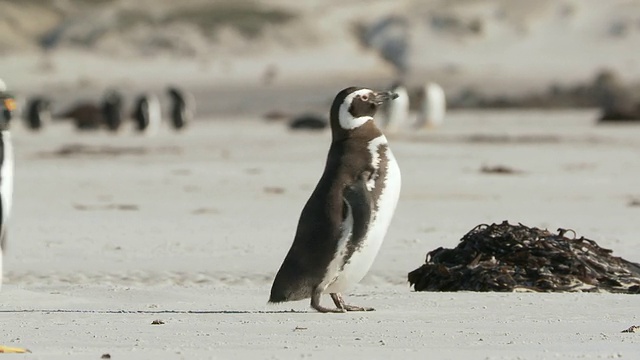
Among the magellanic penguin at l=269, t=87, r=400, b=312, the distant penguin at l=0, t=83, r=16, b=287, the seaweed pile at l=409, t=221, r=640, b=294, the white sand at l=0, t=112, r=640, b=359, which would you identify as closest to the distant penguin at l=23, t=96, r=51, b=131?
the white sand at l=0, t=112, r=640, b=359

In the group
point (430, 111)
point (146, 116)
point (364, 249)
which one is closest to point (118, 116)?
point (146, 116)

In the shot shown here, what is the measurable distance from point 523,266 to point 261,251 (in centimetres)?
283

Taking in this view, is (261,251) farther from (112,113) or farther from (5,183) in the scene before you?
(112,113)

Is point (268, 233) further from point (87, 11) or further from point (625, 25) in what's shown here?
point (87, 11)

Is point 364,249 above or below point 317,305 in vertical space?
above

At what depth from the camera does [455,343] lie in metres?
6.37

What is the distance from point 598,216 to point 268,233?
Result: 3.02 meters

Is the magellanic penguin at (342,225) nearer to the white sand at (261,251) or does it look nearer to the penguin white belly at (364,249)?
the penguin white belly at (364,249)

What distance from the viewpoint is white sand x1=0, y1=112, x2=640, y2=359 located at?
6461 millimetres

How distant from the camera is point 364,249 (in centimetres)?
736

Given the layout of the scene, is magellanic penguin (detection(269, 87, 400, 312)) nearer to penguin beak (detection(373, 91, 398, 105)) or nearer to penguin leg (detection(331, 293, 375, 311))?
penguin leg (detection(331, 293, 375, 311))

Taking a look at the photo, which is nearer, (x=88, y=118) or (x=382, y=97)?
(x=382, y=97)

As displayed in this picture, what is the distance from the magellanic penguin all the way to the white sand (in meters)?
0.15

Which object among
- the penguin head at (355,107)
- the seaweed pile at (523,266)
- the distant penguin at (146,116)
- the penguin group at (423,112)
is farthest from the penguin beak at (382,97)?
the distant penguin at (146,116)
